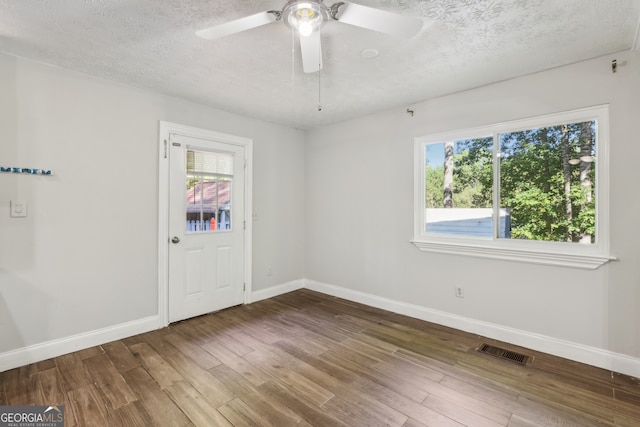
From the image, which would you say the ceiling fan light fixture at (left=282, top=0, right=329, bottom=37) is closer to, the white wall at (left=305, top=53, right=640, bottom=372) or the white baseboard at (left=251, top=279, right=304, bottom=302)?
the white wall at (left=305, top=53, right=640, bottom=372)

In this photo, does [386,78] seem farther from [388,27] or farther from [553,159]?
[553,159]

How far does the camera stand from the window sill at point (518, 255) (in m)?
2.48

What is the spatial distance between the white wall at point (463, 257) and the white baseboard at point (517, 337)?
38mm

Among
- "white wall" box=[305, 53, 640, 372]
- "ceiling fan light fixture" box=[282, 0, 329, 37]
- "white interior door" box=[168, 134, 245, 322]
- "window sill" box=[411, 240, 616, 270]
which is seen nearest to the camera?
"ceiling fan light fixture" box=[282, 0, 329, 37]

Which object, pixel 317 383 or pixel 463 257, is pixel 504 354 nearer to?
pixel 463 257

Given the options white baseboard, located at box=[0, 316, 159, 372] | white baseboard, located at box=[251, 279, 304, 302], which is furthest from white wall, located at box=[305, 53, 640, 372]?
A: white baseboard, located at box=[0, 316, 159, 372]

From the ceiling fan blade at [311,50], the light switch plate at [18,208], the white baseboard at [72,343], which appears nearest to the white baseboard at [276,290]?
the white baseboard at [72,343]

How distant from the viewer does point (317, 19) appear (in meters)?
1.70

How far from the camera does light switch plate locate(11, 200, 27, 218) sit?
7.96 feet

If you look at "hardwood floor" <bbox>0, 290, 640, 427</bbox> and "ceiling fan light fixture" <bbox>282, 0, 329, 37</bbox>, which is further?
"hardwood floor" <bbox>0, 290, 640, 427</bbox>

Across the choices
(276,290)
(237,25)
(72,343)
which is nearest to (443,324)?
(276,290)

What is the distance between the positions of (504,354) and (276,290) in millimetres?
2925

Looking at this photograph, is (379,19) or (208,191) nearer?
(379,19)

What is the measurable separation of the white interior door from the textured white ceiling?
2.52 ft
